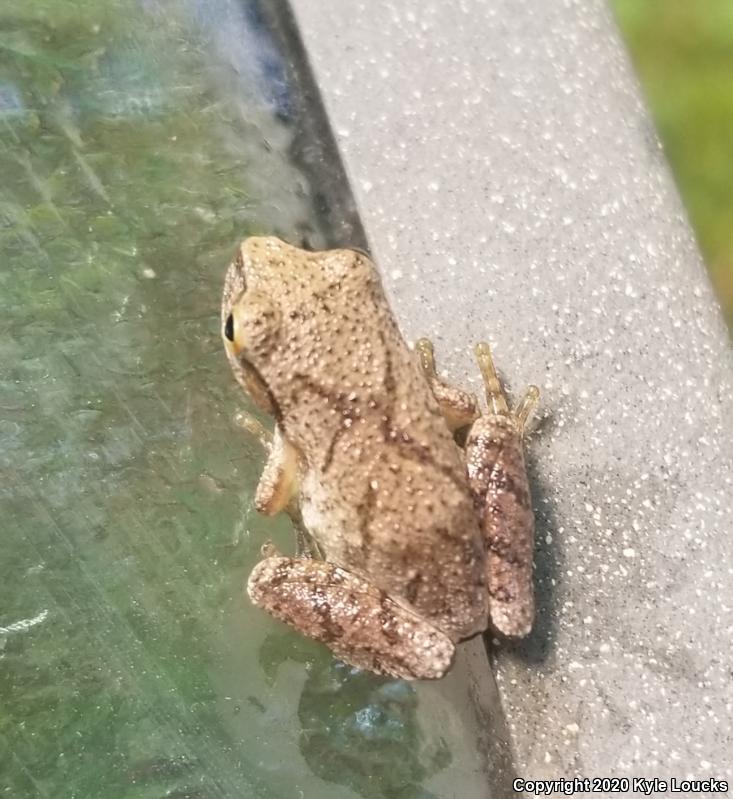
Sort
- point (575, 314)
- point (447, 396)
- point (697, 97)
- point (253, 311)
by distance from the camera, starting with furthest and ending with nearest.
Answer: point (697, 97) < point (575, 314) < point (447, 396) < point (253, 311)

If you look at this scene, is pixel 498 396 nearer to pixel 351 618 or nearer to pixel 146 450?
pixel 351 618

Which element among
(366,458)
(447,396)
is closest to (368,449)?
(366,458)

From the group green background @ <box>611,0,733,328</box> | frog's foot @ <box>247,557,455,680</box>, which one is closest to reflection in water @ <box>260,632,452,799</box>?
frog's foot @ <box>247,557,455,680</box>

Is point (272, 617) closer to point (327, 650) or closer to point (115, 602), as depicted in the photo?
point (327, 650)

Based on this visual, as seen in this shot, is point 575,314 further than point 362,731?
Yes

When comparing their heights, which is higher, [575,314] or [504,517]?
[575,314]

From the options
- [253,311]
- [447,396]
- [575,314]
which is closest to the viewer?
[253,311]

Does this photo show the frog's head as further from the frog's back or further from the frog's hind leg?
the frog's hind leg

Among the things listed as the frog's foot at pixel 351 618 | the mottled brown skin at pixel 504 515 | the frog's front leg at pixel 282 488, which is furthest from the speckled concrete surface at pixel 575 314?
the frog's front leg at pixel 282 488
